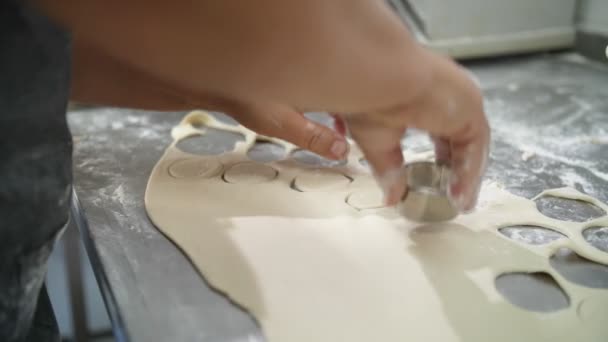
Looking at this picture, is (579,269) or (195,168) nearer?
(579,269)

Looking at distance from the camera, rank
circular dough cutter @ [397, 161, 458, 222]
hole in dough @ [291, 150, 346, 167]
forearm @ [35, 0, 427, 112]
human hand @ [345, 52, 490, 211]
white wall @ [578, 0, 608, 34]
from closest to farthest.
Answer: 1. forearm @ [35, 0, 427, 112]
2. human hand @ [345, 52, 490, 211]
3. circular dough cutter @ [397, 161, 458, 222]
4. hole in dough @ [291, 150, 346, 167]
5. white wall @ [578, 0, 608, 34]

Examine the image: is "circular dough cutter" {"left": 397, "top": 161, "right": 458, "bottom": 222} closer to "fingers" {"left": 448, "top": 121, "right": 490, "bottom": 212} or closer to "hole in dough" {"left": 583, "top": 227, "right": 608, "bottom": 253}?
"fingers" {"left": 448, "top": 121, "right": 490, "bottom": 212}

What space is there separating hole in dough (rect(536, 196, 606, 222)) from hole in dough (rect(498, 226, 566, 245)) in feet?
0.16

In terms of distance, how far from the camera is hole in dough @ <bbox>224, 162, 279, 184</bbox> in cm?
77

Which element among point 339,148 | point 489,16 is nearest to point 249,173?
point 339,148

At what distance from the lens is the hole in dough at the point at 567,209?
68 cm

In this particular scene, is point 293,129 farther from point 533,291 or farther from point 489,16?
point 489,16

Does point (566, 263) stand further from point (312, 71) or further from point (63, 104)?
point (63, 104)

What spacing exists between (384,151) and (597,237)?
29 cm

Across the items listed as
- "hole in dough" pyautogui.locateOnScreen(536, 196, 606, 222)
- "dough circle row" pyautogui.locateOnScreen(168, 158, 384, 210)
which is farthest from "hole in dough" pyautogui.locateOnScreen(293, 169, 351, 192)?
"hole in dough" pyautogui.locateOnScreen(536, 196, 606, 222)

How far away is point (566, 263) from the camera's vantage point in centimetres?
58

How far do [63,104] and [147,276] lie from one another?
0.65ft

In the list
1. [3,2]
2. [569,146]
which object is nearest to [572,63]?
[569,146]

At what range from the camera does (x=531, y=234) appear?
0.63 meters
